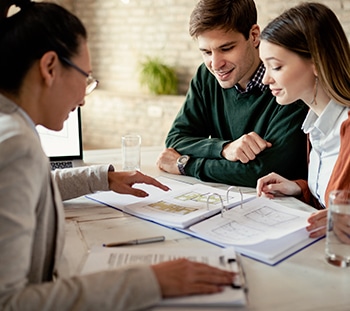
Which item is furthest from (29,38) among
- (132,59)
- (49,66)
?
(132,59)

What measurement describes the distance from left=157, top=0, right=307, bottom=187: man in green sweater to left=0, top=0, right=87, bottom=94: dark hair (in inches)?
35.1

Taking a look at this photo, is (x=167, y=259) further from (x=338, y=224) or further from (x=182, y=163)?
(x=182, y=163)

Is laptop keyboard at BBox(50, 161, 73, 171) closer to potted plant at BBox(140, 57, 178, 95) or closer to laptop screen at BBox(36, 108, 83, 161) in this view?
laptop screen at BBox(36, 108, 83, 161)

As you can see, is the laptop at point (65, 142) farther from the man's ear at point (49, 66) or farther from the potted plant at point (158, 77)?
the potted plant at point (158, 77)

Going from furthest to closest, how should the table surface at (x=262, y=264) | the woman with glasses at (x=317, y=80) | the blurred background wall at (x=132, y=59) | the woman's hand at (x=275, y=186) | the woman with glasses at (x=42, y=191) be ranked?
the blurred background wall at (x=132, y=59), the woman's hand at (x=275, y=186), the woman with glasses at (x=317, y=80), the table surface at (x=262, y=264), the woman with glasses at (x=42, y=191)

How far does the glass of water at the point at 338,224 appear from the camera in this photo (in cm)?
111

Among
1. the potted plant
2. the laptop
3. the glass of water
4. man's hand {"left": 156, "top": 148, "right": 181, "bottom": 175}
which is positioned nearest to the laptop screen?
the laptop

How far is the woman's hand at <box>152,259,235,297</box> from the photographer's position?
0.90 metres

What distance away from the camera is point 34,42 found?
0.95 m

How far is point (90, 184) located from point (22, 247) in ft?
2.21

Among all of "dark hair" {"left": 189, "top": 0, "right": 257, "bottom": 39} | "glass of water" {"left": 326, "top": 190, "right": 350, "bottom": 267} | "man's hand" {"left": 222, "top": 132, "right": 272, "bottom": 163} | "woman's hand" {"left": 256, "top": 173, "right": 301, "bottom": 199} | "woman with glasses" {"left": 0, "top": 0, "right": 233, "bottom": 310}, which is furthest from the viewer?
"dark hair" {"left": 189, "top": 0, "right": 257, "bottom": 39}

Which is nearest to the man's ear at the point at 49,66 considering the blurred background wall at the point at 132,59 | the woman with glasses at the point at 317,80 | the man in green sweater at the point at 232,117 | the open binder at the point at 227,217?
the open binder at the point at 227,217

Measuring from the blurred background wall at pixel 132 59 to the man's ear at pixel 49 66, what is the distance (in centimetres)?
410

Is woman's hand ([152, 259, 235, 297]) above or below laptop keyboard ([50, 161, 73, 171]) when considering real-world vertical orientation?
above
